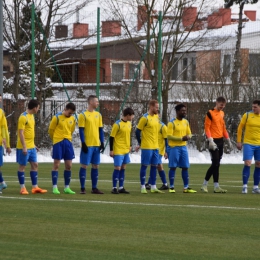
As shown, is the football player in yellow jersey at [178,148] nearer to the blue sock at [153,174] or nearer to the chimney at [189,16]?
the blue sock at [153,174]

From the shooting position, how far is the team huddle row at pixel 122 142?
55.9 feet

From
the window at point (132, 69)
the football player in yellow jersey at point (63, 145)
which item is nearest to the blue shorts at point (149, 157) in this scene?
the football player in yellow jersey at point (63, 145)

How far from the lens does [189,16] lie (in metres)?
36.9

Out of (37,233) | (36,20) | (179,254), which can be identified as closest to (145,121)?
A: (37,233)

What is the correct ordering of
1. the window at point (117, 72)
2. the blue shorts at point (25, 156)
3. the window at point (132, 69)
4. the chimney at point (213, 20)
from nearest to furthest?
1. the blue shorts at point (25, 156)
2. the window at point (117, 72)
3. the window at point (132, 69)
4. the chimney at point (213, 20)

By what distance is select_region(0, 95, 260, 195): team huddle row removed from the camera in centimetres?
1703

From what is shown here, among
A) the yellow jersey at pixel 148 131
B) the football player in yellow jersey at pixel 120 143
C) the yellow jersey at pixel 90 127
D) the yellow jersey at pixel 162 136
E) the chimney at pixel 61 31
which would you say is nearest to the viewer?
the yellow jersey at pixel 90 127

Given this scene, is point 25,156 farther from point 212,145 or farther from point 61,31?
point 61,31

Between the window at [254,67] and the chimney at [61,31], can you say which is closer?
the chimney at [61,31]

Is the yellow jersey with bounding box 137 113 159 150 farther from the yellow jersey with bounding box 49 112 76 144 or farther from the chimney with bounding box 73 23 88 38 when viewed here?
the chimney with bounding box 73 23 88 38

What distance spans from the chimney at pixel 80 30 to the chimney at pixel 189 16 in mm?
4352

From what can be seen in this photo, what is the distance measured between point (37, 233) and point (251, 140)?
312 inches

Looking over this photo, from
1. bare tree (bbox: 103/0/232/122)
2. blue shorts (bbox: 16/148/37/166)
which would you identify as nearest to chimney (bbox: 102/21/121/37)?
bare tree (bbox: 103/0/232/122)

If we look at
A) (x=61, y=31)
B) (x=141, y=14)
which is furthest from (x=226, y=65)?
(x=61, y=31)
